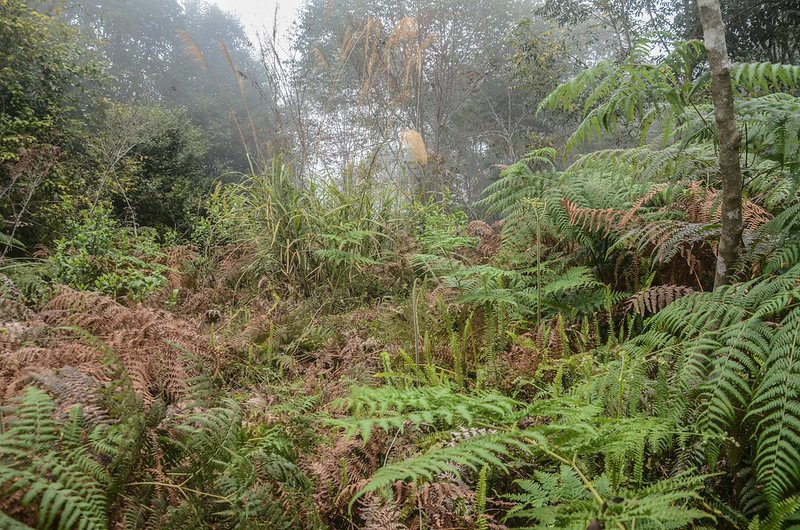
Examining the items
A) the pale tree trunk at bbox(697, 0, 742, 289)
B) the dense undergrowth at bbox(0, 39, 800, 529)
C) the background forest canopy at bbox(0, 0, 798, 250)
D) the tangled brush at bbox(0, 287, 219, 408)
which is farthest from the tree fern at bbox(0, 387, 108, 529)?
the background forest canopy at bbox(0, 0, 798, 250)

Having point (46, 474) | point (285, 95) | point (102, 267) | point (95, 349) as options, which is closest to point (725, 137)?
point (46, 474)

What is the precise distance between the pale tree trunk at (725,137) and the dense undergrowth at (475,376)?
67mm

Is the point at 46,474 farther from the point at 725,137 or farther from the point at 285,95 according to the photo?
the point at 285,95

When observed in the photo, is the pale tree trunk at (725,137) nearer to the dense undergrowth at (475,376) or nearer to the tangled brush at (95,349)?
the dense undergrowth at (475,376)

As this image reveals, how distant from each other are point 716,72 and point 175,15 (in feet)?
71.2

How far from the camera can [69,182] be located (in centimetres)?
556

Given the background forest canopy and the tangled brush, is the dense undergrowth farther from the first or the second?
the background forest canopy

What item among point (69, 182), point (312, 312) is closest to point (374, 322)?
point (312, 312)

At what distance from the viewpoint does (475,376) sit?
5.16 ft

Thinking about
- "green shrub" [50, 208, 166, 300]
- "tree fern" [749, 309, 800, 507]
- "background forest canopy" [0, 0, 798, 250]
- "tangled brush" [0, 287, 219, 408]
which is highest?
"background forest canopy" [0, 0, 798, 250]

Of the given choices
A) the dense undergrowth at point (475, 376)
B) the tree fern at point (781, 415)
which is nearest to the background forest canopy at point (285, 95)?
the dense undergrowth at point (475, 376)

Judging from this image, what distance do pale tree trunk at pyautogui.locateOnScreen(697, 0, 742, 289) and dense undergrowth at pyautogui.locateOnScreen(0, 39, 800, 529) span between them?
67 mm

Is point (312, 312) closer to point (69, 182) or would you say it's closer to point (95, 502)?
point (95, 502)

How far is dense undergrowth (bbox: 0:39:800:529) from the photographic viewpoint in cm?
78
